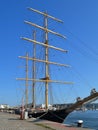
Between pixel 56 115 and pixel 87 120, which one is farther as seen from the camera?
pixel 87 120

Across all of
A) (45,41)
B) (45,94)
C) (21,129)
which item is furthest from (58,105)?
(21,129)

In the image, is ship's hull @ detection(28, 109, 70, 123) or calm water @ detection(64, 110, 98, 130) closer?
ship's hull @ detection(28, 109, 70, 123)

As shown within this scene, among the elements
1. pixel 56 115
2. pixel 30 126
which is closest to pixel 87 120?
pixel 56 115

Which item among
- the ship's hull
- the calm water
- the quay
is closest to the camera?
the quay

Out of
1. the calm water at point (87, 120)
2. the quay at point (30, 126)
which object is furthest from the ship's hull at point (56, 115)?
the quay at point (30, 126)

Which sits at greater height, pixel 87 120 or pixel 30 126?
pixel 87 120

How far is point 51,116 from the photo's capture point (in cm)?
4144

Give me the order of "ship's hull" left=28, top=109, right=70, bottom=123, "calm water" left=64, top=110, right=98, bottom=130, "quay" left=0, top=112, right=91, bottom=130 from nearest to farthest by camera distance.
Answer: "quay" left=0, top=112, right=91, bottom=130, "ship's hull" left=28, top=109, right=70, bottom=123, "calm water" left=64, top=110, right=98, bottom=130

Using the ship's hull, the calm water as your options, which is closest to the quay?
the ship's hull

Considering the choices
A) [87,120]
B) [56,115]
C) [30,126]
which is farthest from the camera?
[87,120]

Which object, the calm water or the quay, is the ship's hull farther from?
the quay

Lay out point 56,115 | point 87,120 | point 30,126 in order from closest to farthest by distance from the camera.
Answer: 1. point 30,126
2. point 56,115
3. point 87,120

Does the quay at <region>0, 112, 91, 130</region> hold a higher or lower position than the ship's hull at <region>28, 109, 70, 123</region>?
lower

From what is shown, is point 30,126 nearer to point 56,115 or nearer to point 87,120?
point 56,115
